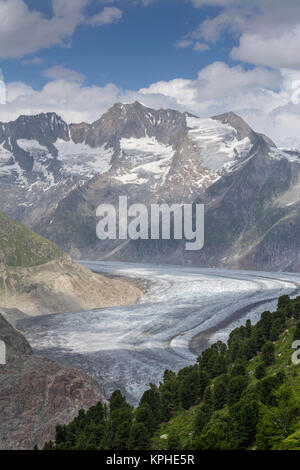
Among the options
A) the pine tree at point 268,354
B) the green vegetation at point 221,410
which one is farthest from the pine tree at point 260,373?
the pine tree at point 268,354

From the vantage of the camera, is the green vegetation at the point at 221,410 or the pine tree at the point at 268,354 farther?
the pine tree at the point at 268,354

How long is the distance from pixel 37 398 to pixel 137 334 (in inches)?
2833

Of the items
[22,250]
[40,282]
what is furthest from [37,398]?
[22,250]

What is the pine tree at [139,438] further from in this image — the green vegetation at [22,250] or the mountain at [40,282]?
the green vegetation at [22,250]

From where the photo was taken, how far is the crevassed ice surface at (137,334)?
10344cm

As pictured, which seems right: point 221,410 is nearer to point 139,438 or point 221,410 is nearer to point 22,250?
point 139,438

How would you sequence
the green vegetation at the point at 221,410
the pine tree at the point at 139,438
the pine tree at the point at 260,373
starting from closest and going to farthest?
the green vegetation at the point at 221,410, the pine tree at the point at 139,438, the pine tree at the point at 260,373

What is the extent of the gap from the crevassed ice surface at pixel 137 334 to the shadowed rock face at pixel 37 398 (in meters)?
12.9

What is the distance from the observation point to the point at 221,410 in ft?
157

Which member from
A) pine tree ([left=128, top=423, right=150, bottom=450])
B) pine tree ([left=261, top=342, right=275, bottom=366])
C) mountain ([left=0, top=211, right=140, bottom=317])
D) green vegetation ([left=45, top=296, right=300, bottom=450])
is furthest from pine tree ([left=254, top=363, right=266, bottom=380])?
mountain ([left=0, top=211, right=140, bottom=317])

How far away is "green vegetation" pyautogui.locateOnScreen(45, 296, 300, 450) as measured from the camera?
1340 inches

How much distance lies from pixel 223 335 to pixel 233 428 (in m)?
96.9
